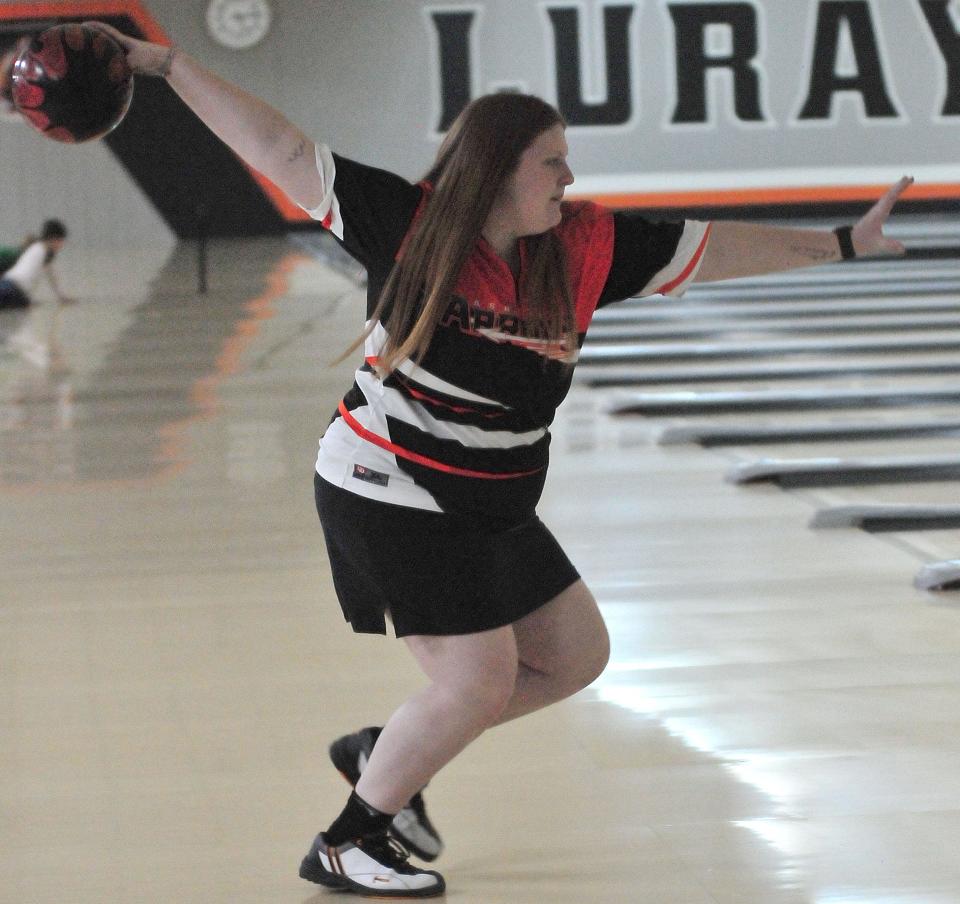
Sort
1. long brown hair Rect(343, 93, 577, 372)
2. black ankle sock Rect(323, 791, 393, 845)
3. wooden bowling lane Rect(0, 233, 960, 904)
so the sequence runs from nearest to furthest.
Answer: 1. long brown hair Rect(343, 93, 577, 372)
2. black ankle sock Rect(323, 791, 393, 845)
3. wooden bowling lane Rect(0, 233, 960, 904)

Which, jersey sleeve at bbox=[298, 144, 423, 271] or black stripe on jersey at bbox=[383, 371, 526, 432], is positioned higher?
jersey sleeve at bbox=[298, 144, 423, 271]

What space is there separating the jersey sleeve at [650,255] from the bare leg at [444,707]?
0.57 metres

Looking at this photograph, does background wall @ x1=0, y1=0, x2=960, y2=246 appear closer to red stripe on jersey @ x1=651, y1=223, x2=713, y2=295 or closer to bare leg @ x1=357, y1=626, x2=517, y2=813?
red stripe on jersey @ x1=651, y1=223, x2=713, y2=295

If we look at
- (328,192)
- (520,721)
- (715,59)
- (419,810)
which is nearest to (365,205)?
(328,192)

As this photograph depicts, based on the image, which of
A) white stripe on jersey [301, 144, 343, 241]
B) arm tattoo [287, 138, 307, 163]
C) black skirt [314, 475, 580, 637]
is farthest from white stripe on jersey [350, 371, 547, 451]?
arm tattoo [287, 138, 307, 163]

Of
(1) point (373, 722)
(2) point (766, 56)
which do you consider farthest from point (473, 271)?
(2) point (766, 56)

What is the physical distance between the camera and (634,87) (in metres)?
17.3

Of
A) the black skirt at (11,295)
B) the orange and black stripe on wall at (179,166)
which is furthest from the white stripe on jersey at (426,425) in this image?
the orange and black stripe on wall at (179,166)

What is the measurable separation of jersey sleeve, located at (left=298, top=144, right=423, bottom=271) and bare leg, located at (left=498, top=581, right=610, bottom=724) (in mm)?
597

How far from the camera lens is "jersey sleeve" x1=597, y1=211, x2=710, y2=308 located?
7.41ft

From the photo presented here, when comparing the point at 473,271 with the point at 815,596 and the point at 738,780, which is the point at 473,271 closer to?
the point at 738,780

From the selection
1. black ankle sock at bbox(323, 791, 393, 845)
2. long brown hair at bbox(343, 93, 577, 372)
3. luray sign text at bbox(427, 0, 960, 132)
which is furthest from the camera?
luray sign text at bbox(427, 0, 960, 132)

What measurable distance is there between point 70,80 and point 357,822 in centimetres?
126

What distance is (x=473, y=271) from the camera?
212 centimetres
